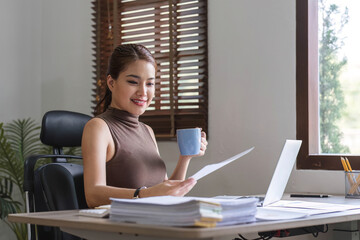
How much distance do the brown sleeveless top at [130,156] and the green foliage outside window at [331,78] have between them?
94 cm

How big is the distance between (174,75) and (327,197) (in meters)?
1.18

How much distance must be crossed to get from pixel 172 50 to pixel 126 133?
1015 mm

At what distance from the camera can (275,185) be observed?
190cm

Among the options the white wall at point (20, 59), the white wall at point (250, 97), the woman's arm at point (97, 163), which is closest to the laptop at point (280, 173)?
the woman's arm at point (97, 163)

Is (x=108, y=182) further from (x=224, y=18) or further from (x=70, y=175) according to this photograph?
(x=224, y=18)

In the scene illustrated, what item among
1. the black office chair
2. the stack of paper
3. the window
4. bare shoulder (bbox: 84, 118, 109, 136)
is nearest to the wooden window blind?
the window

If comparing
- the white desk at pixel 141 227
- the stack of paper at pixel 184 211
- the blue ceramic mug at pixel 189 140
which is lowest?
the white desk at pixel 141 227

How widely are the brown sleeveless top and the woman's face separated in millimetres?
55

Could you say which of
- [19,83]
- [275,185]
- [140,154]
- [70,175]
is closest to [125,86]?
[140,154]

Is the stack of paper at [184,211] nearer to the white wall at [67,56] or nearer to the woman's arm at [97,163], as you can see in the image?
the woman's arm at [97,163]

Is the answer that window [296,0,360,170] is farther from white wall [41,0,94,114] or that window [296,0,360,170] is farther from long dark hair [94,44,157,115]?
white wall [41,0,94,114]

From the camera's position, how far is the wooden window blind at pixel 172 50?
3.07 metres

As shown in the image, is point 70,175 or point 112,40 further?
point 112,40

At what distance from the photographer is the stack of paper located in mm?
1265
